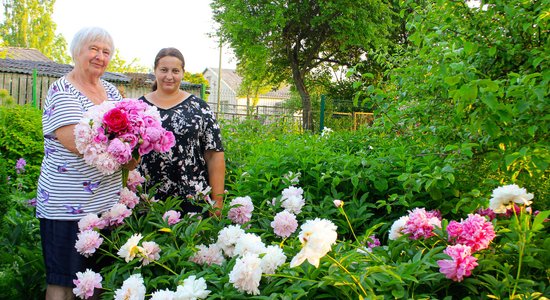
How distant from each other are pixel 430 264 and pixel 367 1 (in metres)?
20.3

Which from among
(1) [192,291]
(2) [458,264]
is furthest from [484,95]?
(1) [192,291]

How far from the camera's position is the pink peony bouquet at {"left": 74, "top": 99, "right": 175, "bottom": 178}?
2.27m

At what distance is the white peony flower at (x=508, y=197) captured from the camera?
1.69 m

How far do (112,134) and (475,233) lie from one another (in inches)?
58.0

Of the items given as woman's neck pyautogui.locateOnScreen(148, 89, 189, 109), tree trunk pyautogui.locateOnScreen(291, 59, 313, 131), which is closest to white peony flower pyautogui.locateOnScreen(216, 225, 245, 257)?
woman's neck pyautogui.locateOnScreen(148, 89, 189, 109)

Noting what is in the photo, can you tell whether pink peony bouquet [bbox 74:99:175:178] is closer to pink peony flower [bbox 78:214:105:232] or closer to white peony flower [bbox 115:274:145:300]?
pink peony flower [bbox 78:214:105:232]

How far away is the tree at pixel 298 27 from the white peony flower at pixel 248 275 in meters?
16.9

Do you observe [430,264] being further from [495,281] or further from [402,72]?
[402,72]

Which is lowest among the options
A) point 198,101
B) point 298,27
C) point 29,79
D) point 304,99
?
point 198,101

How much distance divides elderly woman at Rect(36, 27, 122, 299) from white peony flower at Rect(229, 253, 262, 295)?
114cm

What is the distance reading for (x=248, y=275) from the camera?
163 centimetres

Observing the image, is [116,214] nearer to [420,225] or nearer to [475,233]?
[420,225]

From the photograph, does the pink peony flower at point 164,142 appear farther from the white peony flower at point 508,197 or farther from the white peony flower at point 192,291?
the white peony flower at point 508,197

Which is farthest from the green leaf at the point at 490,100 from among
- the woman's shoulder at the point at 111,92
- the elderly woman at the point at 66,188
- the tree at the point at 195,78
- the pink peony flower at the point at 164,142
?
the tree at the point at 195,78
